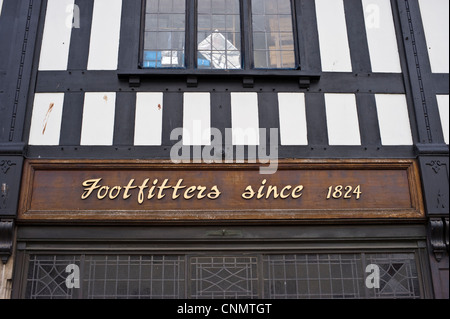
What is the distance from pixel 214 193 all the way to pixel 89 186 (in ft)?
5.23

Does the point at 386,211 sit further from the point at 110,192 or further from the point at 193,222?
the point at 110,192

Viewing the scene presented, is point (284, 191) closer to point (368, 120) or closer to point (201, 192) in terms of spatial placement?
point (201, 192)

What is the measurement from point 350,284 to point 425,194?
149cm

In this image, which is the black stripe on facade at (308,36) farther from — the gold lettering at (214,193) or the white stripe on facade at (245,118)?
the gold lettering at (214,193)

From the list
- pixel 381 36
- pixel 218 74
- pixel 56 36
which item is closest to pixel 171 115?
pixel 218 74

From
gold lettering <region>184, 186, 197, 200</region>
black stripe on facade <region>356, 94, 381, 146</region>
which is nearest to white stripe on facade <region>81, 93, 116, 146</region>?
gold lettering <region>184, 186, 197, 200</region>

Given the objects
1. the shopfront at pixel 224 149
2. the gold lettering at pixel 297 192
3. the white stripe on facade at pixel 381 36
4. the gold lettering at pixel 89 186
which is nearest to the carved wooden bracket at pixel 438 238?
the shopfront at pixel 224 149

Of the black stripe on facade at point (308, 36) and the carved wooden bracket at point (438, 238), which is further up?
the black stripe on facade at point (308, 36)

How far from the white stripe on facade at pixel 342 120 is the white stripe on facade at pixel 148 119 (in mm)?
2276

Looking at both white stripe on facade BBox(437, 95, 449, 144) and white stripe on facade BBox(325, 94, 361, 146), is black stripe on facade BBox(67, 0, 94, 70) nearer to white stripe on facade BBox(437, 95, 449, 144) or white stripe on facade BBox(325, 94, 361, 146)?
white stripe on facade BBox(325, 94, 361, 146)

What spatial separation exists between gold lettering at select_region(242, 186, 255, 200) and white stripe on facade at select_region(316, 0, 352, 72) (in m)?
2.06

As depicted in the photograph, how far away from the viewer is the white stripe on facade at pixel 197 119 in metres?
7.18

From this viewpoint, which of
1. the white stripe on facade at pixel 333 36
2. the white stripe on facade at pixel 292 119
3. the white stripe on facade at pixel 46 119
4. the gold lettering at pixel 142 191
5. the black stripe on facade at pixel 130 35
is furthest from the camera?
the white stripe on facade at pixel 333 36
